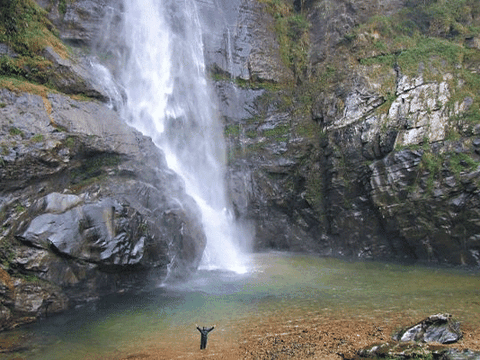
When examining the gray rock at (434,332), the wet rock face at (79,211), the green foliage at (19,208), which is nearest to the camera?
the gray rock at (434,332)

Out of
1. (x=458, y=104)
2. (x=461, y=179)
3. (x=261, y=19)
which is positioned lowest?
(x=461, y=179)

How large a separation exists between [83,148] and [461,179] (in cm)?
1382

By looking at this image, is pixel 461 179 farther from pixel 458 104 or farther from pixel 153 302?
pixel 153 302

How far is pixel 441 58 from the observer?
16.5 meters

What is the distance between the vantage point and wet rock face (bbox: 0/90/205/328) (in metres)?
8.66

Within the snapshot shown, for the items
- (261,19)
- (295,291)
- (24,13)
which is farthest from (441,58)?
(24,13)

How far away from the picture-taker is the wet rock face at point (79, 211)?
28.4 feet

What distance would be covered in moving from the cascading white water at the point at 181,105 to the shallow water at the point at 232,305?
10.9 ft

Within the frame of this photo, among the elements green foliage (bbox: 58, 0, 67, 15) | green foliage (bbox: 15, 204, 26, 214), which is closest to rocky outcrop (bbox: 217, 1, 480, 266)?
green foliage (bbox: 58, 0, 67, 15)

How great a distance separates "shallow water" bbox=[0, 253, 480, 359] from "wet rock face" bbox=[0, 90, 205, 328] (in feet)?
2.40

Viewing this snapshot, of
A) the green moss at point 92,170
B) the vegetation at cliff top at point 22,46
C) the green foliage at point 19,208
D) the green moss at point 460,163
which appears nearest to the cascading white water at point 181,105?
the vegetation at cliff top at point 22,46

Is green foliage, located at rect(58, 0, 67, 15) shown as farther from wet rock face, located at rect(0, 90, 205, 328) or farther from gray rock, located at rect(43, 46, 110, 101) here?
wet rock face, located at rect(0, 90, 205, 328)

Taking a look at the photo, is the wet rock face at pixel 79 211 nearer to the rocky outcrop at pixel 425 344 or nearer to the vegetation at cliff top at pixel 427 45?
the rocky outcrop at pixel 425 344

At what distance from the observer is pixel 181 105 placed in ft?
57.8
